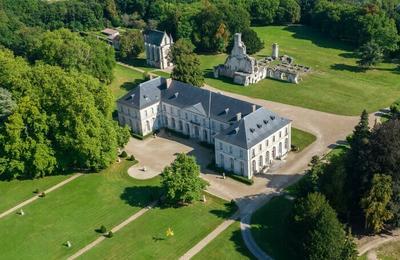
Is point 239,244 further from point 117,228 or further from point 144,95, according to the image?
point 144,95

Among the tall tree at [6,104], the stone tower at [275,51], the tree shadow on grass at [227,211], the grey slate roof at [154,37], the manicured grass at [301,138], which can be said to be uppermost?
the grey slate roof at [154,37]

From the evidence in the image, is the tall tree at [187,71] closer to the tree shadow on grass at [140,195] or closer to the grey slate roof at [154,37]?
the grey slate roof at [154,37]

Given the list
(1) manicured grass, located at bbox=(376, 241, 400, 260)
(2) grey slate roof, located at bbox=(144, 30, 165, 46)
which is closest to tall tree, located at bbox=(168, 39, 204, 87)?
(2) grey slate roof, located at bbox=(144, 30, 165, 46)

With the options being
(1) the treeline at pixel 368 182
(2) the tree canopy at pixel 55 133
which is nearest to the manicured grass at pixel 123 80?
(2) the tree canopy at pixel 55 133

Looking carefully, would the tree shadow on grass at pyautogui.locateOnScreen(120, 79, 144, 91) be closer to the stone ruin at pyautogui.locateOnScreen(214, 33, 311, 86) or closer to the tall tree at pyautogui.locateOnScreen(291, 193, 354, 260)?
the stone ruin at pyautogui.locateOnScreen(214, 33, 311, 86)

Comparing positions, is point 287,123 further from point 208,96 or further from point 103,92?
point 103,92

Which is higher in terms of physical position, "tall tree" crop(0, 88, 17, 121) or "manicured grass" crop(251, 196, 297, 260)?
"tall tree" crop(0, 88, 17, 121)
